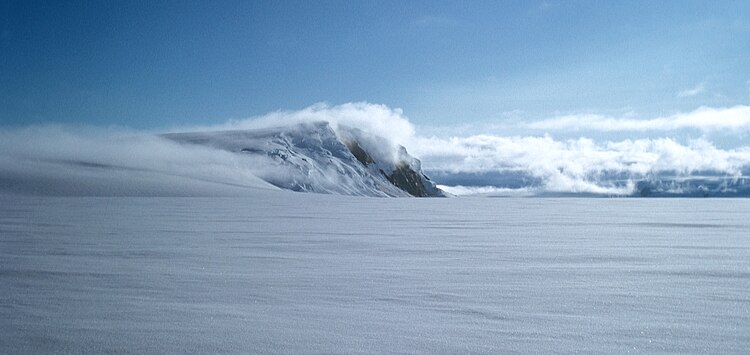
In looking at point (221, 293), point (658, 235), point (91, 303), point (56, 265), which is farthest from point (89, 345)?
point (658, 235)

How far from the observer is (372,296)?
4.48m

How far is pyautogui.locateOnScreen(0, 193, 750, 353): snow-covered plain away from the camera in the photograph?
10.7ft

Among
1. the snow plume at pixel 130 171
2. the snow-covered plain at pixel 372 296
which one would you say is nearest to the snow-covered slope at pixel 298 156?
the snow plume at pixel 130 171

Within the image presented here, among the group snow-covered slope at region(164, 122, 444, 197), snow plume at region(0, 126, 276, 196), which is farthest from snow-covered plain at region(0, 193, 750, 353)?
snow-covered slope at region(164, 122, 444, 197)

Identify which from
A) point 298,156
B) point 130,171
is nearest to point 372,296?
point 130,171

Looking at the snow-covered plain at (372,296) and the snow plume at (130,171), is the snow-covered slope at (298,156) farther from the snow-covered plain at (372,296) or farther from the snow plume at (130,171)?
the snow-covered plain at (372,296)

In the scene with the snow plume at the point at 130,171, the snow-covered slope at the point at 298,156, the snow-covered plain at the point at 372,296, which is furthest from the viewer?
the snow-covered slope at the point at 298,156

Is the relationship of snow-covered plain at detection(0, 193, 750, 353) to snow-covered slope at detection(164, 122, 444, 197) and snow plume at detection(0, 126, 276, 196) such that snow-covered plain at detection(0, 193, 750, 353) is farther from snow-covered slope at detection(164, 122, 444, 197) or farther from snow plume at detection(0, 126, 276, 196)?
snow-covered slope at detection(164, 122, 444, 197)

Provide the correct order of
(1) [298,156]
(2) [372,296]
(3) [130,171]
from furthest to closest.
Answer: (1) [298,156], (3) [130,171], (2) [372,296]

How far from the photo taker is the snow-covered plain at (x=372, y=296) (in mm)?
3275

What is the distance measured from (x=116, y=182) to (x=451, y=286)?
1599 inches

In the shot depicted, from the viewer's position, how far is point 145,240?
8.59 metres

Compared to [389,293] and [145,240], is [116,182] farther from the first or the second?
[389,293]

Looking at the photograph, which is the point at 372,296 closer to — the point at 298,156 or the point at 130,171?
the point at 130,171
